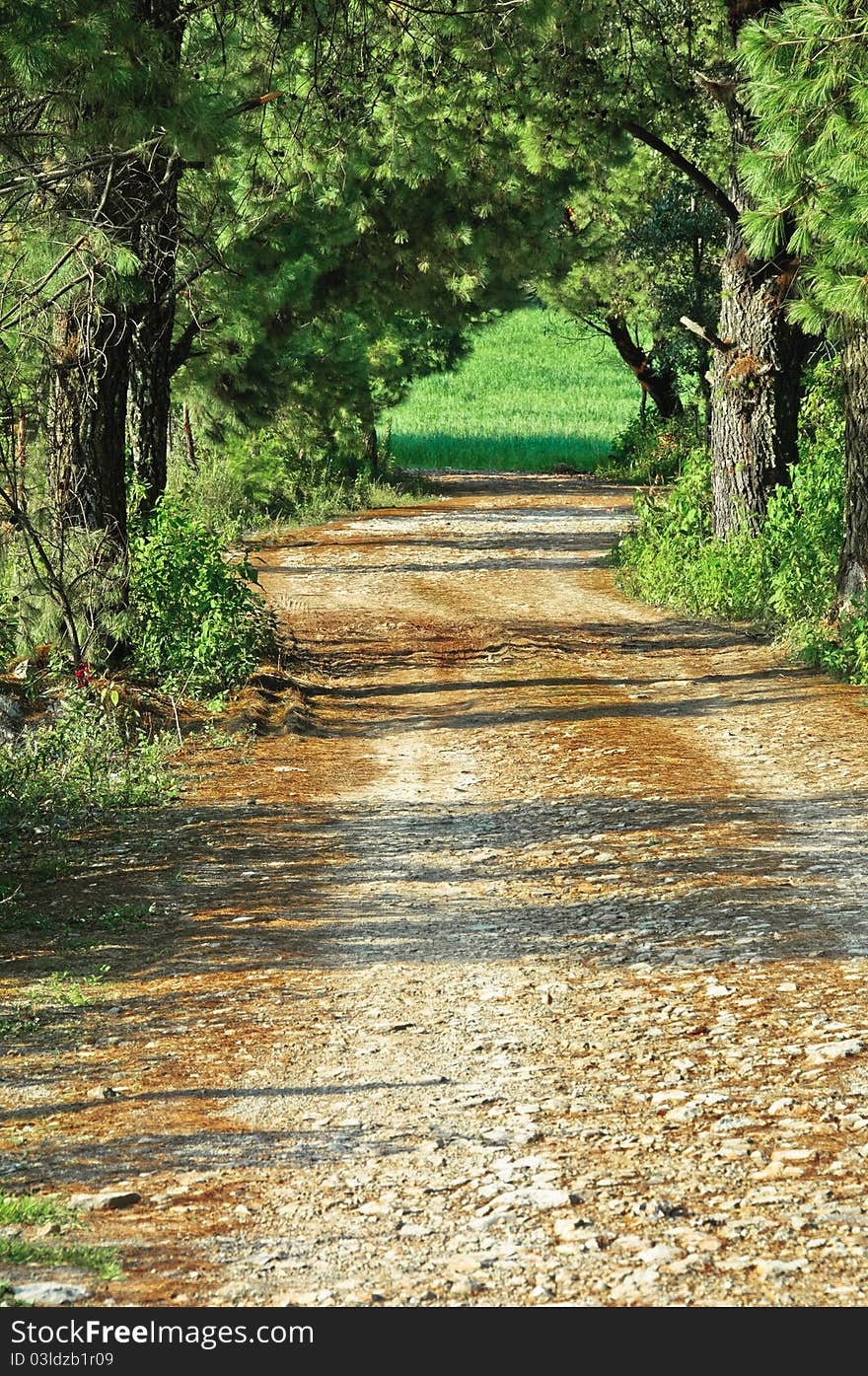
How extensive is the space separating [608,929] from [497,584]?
13.1 m

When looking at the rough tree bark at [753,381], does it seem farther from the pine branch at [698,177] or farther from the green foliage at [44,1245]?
the green foliage at [44,1245]

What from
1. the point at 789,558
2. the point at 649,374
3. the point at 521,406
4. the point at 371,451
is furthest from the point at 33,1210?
the point at 521,406

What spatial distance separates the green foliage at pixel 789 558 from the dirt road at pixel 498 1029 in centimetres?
160

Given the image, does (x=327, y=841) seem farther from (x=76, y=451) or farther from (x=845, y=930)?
(x=76, y=451)

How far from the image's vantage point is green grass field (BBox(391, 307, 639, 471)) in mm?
45625

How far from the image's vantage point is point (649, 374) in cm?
3478

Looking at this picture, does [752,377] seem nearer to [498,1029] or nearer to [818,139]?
[818,139]

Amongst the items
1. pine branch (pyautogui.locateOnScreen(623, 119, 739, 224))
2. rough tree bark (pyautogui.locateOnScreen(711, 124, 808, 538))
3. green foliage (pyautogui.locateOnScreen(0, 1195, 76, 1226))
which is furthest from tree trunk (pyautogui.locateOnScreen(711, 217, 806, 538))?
green foliage (pyautogui.locateOnScreen(0, 1195, 76, 1226))

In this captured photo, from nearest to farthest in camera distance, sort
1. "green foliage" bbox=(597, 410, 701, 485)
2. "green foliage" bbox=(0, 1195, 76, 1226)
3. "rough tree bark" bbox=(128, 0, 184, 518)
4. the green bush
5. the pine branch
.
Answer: "green foliage" bbox=(0, 1195, 76, 1226)
"rough tree bark" bbox=(128, 0, 184, 518)
the green bush
the pine branch
"green foliage" bbox=(597, 410, 701, 485)

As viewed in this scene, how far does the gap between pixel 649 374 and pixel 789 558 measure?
→ 21.8m

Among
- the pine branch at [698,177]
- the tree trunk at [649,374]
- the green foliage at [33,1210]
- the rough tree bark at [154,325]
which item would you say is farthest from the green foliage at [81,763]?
the tree trunk at [649,374]

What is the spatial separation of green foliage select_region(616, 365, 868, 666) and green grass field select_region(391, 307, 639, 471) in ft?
62.5

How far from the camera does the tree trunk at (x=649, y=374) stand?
3468 centimetres

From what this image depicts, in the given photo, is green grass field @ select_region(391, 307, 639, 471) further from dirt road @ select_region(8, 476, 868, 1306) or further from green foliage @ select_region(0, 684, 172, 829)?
dirt road @ select_region(8, 476, 868, 1306)
